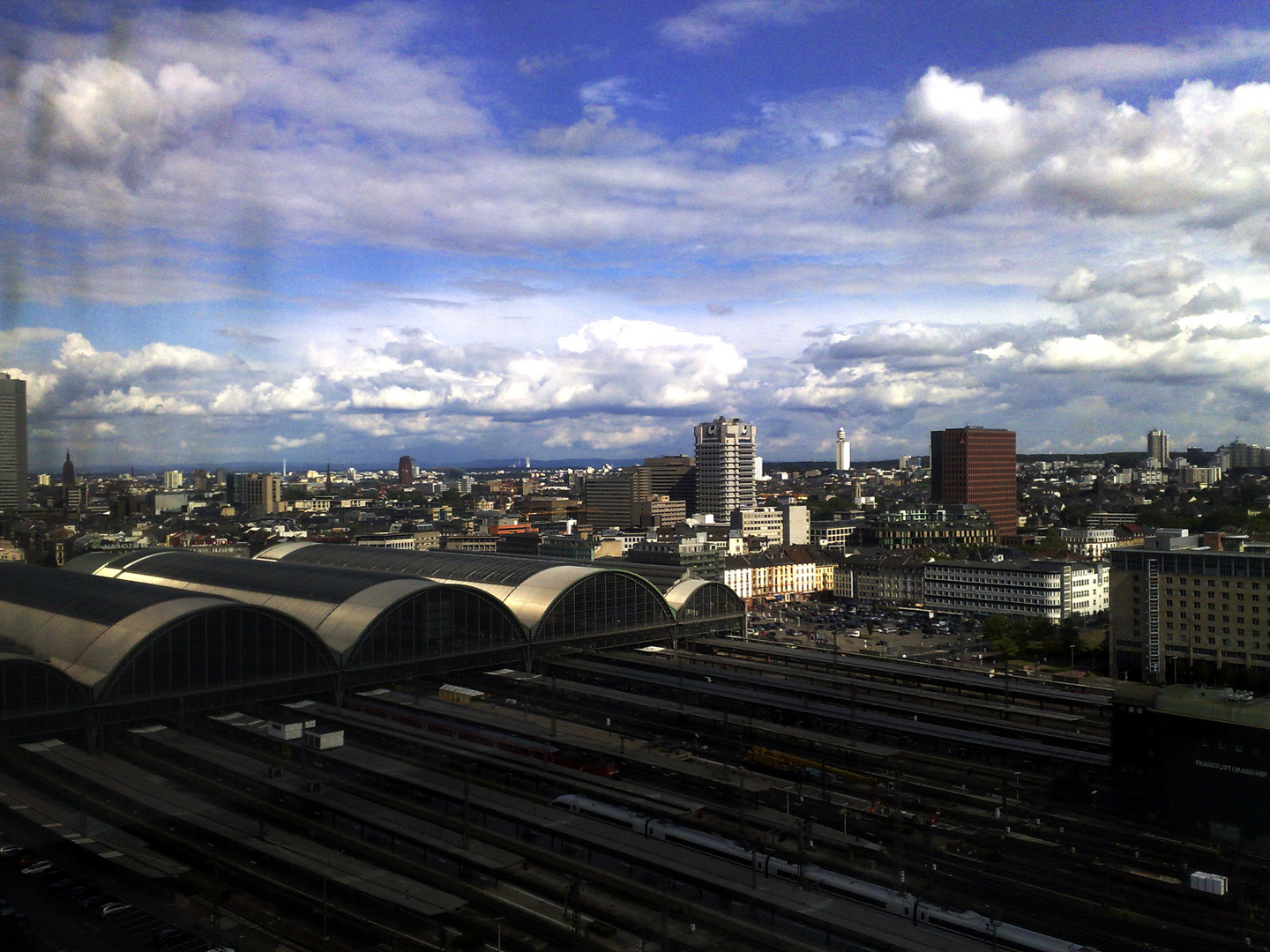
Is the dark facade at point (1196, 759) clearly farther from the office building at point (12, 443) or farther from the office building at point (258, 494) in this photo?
the office building at point (258, 494)

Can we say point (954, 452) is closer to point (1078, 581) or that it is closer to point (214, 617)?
point (1078, 581)

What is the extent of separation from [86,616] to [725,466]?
5743 cm

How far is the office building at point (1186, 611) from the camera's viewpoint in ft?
80.1

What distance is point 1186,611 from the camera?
2558 cm

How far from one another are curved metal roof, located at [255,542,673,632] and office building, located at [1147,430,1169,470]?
7440 cm

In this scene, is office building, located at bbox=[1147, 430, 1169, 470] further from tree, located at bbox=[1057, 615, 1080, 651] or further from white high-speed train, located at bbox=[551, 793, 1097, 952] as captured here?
white high-speed train, located at bbox=[551, 793, 1097, 952]

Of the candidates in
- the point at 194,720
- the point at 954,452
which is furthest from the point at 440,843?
the point at 954,452

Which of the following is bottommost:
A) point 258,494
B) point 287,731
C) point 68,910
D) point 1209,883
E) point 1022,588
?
point 1209,883

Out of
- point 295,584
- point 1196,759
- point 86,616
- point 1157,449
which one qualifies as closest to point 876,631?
point 295,584

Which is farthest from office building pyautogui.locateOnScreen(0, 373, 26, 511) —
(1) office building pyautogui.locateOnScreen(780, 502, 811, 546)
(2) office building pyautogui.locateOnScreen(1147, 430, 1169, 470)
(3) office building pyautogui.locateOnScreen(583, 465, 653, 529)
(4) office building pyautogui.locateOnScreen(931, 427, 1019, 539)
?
(2) office building pyautogui.locateOnScreen(1147, 430, 1169, 470)

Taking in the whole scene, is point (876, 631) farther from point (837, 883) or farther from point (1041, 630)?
point (837, 883)

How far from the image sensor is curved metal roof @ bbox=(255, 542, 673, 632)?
80.6 ft

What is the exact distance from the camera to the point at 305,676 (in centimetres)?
1908

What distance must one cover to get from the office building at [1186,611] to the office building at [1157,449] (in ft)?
213
